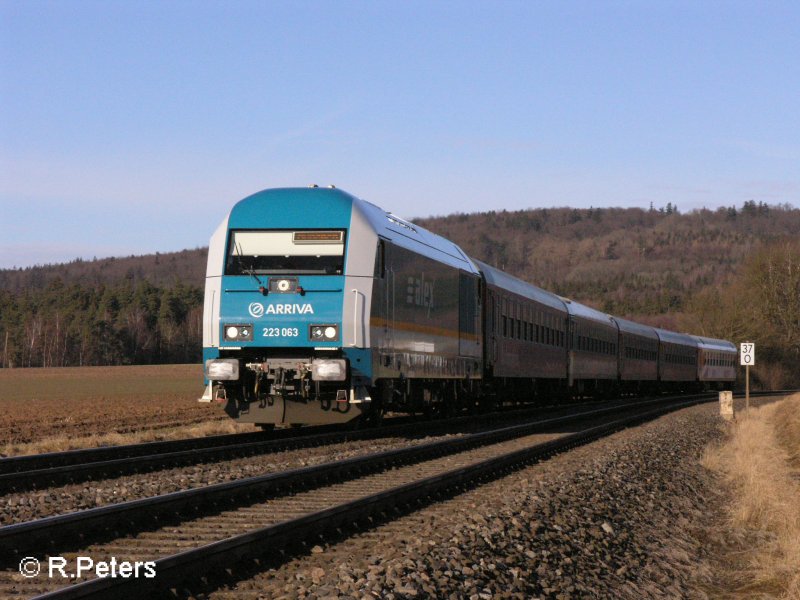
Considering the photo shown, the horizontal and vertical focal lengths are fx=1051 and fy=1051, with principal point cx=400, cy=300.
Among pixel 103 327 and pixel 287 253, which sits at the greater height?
pixel 103 327

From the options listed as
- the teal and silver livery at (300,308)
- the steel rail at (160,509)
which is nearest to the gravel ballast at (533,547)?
the steel rail at (160,509)

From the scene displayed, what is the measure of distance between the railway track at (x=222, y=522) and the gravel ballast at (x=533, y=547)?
0.89 ft

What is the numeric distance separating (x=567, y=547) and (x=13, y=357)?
14474cm

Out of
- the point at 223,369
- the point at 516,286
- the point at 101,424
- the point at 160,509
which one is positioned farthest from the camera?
the point at 516,286

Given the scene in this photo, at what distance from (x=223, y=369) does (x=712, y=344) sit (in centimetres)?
5647

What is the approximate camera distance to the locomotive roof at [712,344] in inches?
2532

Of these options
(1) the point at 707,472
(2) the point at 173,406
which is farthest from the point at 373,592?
(2) the point at 173,406

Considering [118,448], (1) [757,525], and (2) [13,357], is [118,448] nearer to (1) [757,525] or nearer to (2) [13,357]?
(1) [757,525]

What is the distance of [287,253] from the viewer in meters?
16.6

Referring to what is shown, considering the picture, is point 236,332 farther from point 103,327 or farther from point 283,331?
point 103,327

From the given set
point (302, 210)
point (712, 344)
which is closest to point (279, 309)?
point (302, 210)

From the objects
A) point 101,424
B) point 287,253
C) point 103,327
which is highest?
point 103,327

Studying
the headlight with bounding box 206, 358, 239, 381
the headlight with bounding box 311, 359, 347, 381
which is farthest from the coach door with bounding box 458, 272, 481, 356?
the headlight with bounding box 206, 358, 239, 381

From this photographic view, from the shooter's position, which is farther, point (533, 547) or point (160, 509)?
point (160, 509)
